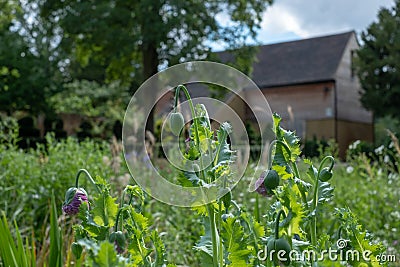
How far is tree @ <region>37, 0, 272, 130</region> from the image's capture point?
592 inches

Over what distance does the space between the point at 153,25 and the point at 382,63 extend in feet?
27.9

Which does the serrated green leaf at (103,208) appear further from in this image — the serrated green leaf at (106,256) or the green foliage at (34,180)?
the green foliage at (34,180)

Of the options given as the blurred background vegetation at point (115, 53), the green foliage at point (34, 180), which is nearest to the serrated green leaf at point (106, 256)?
the green foliage at point (34, 180)

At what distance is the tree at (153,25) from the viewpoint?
1504 centimetres

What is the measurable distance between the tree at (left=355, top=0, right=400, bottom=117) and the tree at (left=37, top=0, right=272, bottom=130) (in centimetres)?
474

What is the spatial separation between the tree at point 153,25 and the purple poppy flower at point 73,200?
43.7 feet

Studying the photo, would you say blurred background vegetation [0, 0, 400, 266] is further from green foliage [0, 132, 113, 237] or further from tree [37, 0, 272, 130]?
green foliage [0, 132, 113, 237]

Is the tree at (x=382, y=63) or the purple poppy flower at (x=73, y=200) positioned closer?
the purple poppy flower at (x=73, y=200)

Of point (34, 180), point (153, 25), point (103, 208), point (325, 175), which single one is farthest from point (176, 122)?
point (153, 25)

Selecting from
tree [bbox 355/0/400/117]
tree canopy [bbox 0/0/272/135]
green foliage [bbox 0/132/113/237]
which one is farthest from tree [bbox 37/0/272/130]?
green foliage [bbox 0/132/113/237]

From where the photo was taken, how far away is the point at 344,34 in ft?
77.9

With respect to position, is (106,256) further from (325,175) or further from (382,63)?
(382,63)

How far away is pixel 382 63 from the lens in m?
18.7

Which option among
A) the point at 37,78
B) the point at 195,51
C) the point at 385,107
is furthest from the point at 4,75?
the point at 385,107
